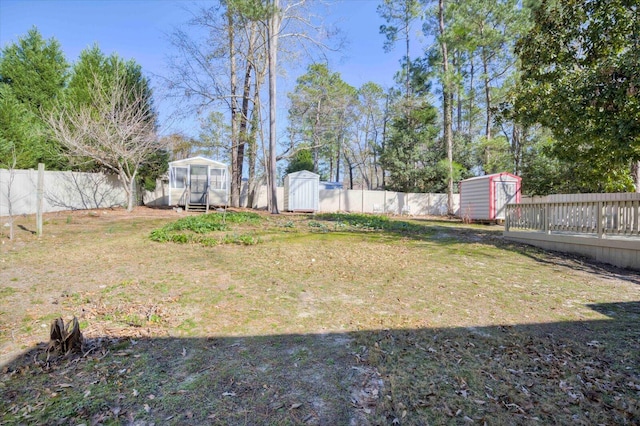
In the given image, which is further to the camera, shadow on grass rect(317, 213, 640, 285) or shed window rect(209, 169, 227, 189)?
shed window rect(209, 169, 227, 189)

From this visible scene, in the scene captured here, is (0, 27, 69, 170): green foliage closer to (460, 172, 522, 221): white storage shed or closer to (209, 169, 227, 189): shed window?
(209, 169, 227, 189): shed window

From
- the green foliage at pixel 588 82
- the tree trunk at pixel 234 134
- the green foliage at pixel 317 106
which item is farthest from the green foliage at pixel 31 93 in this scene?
the green foliage at pixel 588 82

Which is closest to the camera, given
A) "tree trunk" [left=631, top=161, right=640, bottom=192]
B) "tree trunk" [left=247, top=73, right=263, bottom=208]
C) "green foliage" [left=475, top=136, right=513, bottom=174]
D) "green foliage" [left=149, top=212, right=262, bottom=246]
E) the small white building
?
"green foliage" [left=149, top=212, right=262, bottom=246]

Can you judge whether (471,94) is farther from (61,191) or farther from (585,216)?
(61,191)

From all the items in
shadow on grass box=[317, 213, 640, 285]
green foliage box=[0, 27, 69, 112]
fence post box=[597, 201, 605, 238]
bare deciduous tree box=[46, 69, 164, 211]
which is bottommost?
shadow on grass box=[317, 213, 640, 285]

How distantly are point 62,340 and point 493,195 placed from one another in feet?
47.1

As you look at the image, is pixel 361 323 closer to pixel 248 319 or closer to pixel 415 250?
pixel 248 319

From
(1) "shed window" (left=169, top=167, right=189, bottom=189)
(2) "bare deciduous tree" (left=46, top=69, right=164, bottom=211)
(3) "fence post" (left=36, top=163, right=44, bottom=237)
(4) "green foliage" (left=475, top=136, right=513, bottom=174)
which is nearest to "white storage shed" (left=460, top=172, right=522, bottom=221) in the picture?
(4) "green foliage" (left=475, top=136, right=513, bottom=174)

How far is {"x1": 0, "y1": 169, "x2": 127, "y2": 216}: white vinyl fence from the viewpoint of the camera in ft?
34.4

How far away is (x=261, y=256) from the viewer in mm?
5668

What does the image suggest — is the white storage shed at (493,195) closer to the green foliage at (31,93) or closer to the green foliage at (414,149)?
the green foliage at (414,149)

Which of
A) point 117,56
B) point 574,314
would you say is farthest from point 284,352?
point 117,56

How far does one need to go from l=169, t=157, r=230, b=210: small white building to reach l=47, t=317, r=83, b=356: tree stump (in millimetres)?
12118

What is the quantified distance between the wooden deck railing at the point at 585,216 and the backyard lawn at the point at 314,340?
1.06 metres
